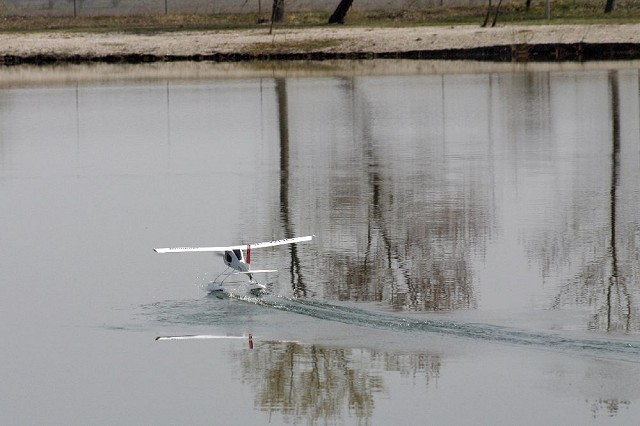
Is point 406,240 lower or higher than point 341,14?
lower

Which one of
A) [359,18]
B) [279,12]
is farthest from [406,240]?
[359,18]

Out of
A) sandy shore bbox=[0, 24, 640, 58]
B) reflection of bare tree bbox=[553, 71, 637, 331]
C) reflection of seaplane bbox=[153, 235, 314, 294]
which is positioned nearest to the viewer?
reflection of bare tree bbox=[553, 71, 637, 331]

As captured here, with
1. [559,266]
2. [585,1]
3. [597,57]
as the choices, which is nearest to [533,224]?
[559,266]

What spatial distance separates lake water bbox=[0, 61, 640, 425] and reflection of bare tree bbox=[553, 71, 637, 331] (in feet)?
0.17

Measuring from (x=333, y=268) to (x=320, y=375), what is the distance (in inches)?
201

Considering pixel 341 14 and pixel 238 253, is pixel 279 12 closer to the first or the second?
pixel 341 14

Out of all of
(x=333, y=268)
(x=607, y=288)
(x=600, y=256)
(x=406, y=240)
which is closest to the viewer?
(x=607, y=288)

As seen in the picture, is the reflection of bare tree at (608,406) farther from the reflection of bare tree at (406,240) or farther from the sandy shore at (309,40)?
the sandy shore at (309,40)

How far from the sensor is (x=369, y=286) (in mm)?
18781

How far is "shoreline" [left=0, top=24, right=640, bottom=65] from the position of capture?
62062 millimetres

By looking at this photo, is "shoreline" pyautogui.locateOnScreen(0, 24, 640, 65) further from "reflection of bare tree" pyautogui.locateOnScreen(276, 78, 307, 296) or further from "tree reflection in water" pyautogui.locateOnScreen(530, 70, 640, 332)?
"tree reflection in water" pyautogui.locateOnScreen(530, 70, 640, 332)

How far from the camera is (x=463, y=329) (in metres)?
16.4

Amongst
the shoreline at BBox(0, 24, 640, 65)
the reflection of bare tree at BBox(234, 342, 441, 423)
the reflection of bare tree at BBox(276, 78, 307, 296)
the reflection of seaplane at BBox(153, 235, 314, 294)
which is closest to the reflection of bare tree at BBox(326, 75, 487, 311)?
the reflection of bare tree at BBox(276, 78, 307, 296)

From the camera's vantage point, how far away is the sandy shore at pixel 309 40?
63.8 metres
